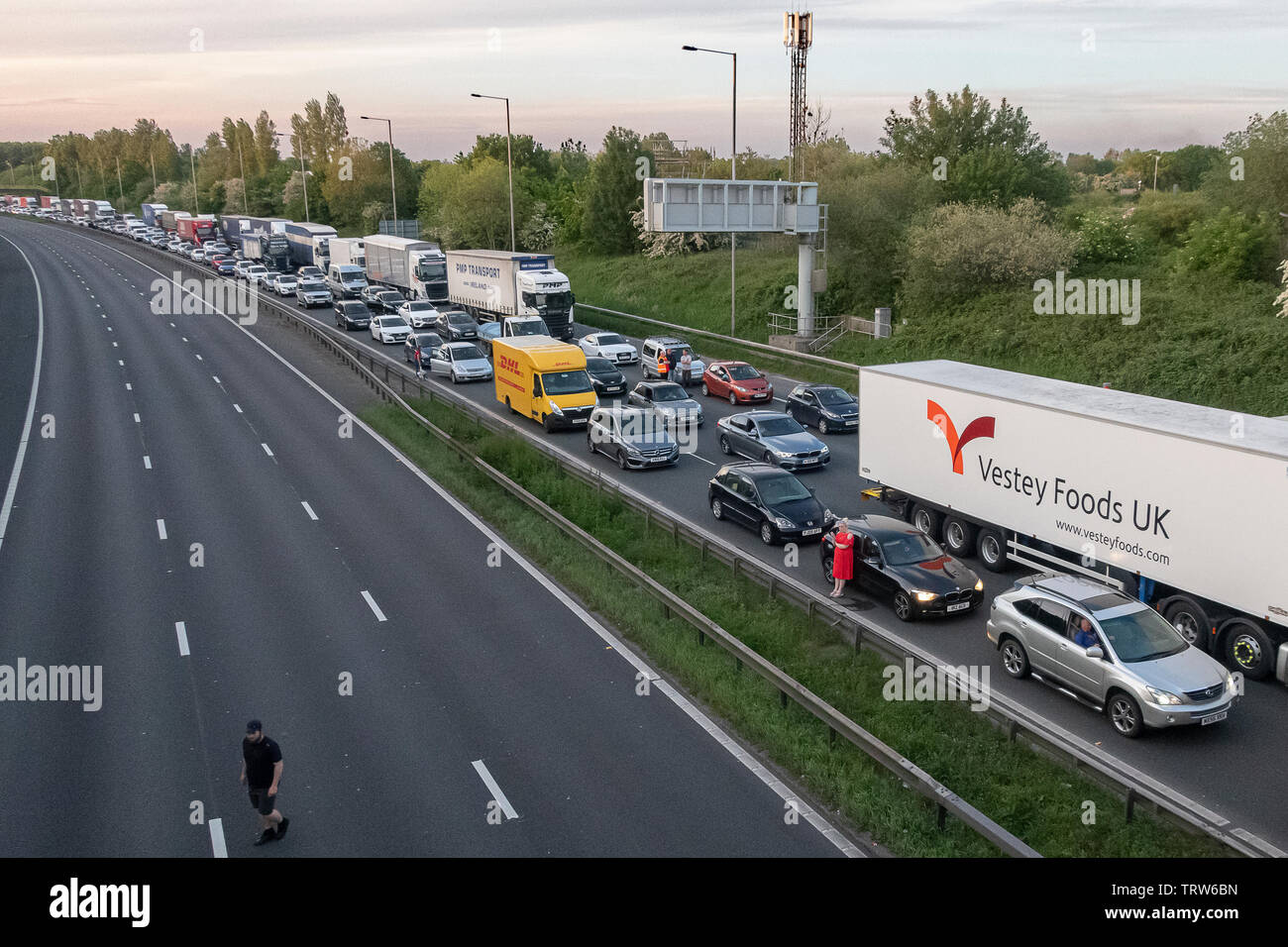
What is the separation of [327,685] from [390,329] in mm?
37830

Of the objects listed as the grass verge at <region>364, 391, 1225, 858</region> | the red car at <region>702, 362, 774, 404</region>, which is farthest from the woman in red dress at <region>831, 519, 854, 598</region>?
the red car at <region>702, 362, 774, 404</region>

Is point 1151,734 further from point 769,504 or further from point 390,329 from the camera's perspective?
point 390,329

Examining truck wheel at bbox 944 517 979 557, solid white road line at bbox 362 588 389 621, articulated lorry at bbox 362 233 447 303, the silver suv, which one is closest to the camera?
the silver suv

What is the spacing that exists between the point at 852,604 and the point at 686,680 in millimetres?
4180

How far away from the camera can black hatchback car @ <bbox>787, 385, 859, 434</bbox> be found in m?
30.1

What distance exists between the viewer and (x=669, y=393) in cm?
3172

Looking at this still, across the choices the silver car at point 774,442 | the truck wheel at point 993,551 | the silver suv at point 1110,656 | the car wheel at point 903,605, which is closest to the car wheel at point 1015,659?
the silver suv at point 1110,656

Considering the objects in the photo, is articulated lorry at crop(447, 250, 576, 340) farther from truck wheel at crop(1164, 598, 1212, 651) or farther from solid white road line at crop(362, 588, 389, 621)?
truck wheel at crop(1164, 598, 1212, 651)

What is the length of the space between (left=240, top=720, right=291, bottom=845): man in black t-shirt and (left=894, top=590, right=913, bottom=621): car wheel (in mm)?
10123

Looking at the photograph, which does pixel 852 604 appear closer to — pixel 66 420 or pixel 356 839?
pixel 356 839

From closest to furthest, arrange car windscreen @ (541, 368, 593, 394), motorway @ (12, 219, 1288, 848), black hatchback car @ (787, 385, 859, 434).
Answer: motorway @ (12, 219, 1288, 848)
black hatchback car @ (787, 385, 859, 434)
car windscreen @ (541, 368, 593, 394)

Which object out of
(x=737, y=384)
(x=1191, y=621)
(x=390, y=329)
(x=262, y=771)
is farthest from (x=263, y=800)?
(x=390, y=329)

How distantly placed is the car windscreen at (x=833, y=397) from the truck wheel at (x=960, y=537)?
1097 centimetres

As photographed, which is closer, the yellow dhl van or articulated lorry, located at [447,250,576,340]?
the yellow dhl van
